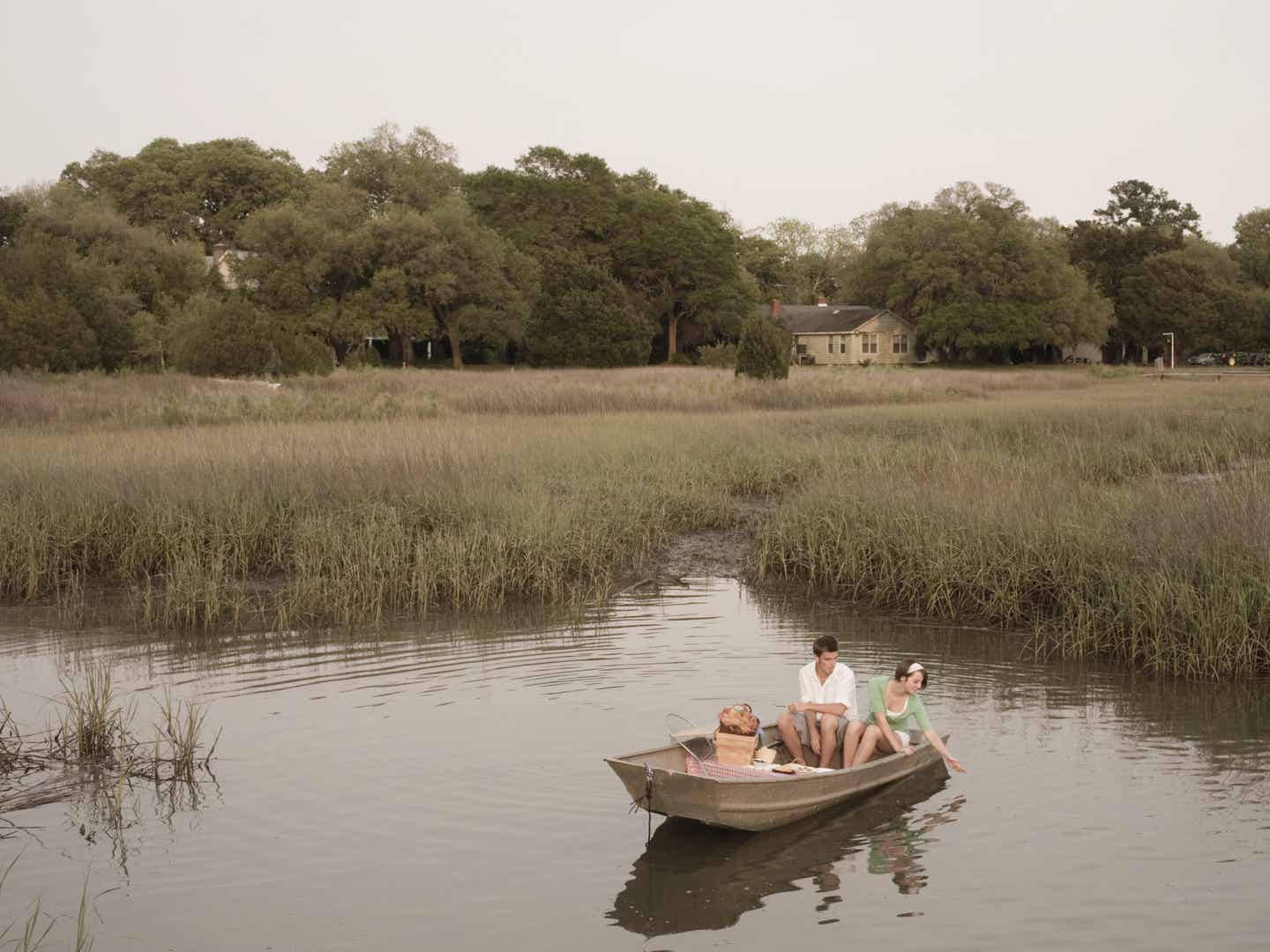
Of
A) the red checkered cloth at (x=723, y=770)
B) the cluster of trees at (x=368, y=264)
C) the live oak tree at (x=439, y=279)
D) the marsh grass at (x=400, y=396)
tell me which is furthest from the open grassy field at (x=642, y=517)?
the live oak tree at (x=439, y=279)

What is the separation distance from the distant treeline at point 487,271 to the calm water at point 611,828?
30.5 m

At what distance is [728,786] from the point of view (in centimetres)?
819

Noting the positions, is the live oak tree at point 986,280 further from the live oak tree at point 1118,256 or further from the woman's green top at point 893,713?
the woman's green top at point 893,713

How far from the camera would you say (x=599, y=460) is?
22328mm

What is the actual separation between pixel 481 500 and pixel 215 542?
362 centimetres

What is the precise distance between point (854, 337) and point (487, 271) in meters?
32.4

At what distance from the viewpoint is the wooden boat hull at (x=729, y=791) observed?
8148 mm

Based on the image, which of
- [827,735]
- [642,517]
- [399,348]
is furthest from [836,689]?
[399,348]

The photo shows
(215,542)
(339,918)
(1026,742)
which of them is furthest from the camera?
(215,542)

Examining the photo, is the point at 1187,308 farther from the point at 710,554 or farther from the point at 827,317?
the point at 710,554

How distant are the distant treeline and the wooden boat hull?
1338 inches

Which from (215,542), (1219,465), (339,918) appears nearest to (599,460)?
(215,542)

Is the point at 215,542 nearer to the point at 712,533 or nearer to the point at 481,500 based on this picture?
the point at 481,500

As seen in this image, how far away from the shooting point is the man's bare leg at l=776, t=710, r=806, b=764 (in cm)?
959
